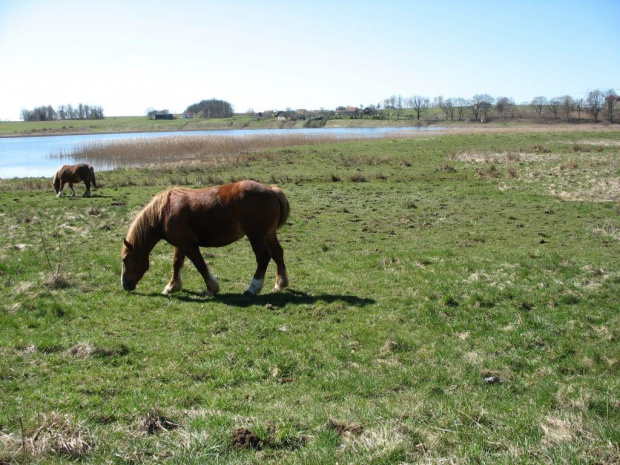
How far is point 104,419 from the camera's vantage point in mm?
4742

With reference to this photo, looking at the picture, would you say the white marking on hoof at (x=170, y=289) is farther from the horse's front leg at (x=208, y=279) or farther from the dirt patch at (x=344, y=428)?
the dirt patch at (x=344, y=428)

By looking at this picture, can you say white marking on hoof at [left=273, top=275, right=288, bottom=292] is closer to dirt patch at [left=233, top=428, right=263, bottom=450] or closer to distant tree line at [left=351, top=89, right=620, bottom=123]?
dirt patch at [left=233, top=428, right=263, bottom=450]

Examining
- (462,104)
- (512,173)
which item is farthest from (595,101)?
(512,173)

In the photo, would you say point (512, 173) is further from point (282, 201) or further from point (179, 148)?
point (179, 148)

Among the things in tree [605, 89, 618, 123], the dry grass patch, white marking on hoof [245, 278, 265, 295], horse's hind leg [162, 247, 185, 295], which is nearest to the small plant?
white marking on hoof [245, 278, 265, 295]

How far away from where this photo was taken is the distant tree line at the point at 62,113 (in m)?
143

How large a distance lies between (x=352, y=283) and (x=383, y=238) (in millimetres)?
4734

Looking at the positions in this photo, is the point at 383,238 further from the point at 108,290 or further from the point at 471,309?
the point at 108,290

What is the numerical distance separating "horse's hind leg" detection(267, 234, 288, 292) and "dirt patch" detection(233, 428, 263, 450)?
5.98 meters

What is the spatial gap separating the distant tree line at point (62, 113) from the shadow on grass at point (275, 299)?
154844 millimetres

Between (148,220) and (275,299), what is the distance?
3097 millimetres

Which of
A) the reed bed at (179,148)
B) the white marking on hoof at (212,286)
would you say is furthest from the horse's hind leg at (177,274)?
the reed bed at (179,148)

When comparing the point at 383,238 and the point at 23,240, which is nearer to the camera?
the point at 23,240

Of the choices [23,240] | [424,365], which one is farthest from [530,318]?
[23,240]
